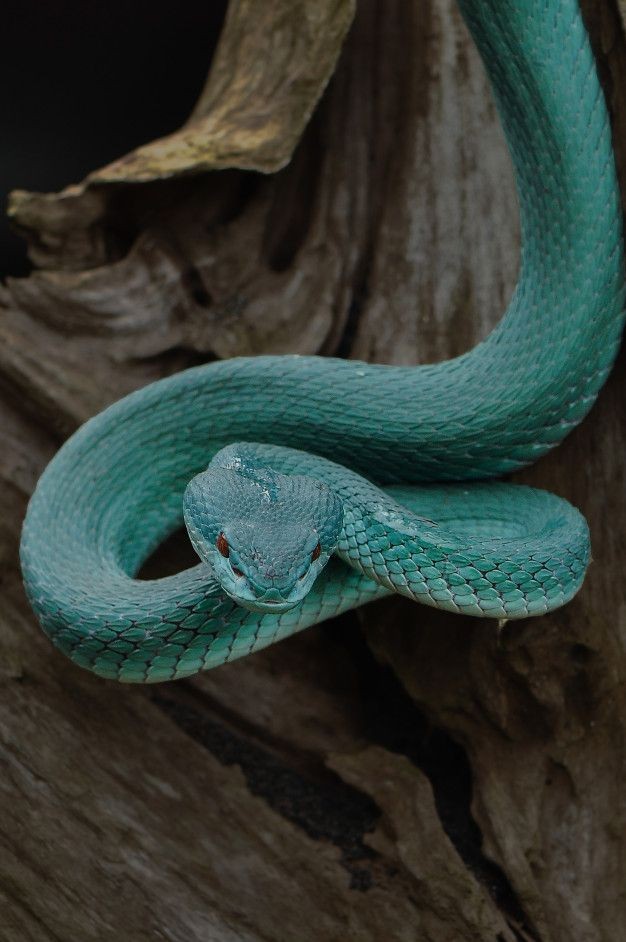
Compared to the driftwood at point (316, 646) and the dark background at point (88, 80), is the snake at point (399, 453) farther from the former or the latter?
the dark background at point (88, 80)

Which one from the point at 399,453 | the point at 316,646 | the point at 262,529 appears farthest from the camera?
the point at 316,646

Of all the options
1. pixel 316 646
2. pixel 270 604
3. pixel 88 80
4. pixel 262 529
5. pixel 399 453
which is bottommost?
pixel 316 646

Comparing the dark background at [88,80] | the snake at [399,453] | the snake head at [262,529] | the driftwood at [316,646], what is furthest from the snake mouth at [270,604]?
the dark background at [88,80]

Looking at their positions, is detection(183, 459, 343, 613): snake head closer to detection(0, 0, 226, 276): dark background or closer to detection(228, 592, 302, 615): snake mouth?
detection(228, 592, 302, 615): snake mouth

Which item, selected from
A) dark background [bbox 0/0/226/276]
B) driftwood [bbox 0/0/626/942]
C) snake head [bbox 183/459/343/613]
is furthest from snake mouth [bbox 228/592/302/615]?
dark background [bbox 0/0/226/276]

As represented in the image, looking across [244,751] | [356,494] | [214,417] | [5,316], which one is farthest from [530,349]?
[5,316]

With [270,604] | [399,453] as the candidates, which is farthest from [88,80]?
[270,604]

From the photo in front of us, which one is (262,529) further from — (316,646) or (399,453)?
(316,646)
